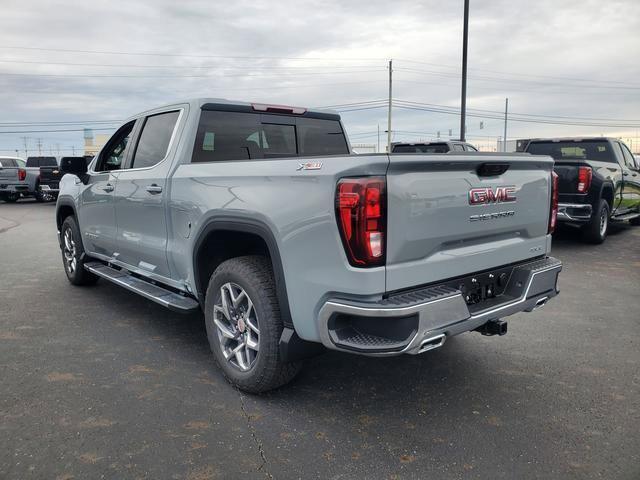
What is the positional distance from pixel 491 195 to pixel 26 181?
23.3 meters

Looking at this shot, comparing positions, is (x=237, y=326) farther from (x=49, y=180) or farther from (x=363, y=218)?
(x=49, y=180)

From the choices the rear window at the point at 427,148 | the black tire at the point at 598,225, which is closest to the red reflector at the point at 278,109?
the black tire at the point at 598,225

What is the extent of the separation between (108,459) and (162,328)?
2207 mm

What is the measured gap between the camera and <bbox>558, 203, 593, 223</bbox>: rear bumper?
854 centimetres

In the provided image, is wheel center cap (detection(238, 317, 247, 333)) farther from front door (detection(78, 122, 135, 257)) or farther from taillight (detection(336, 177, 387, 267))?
front door (detection(78, 122, 135, 257))

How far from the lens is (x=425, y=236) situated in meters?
2.79

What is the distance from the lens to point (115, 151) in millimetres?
5395

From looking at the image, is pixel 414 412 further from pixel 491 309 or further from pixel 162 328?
pixel 162 328

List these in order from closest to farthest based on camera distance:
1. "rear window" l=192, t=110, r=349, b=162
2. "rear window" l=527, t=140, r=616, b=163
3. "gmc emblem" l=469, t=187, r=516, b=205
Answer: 1. "gmc emblem" l=469, t=187, r=516, b=205
2. "rear window" l=192, t=110, r=349, b=162
3. "rear window" l=527, t=140, r=616, b=163

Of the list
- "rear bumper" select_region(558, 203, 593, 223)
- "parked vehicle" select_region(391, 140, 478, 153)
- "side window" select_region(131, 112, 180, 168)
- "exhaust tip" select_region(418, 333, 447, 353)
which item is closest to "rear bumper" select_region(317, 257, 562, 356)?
"exhaust tip" select_region(418, 333, 447, 353)

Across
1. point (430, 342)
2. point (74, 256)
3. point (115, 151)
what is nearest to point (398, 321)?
point (430, 342)

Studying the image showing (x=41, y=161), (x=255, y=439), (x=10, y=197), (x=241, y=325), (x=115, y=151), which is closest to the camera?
(x=255, y=439)

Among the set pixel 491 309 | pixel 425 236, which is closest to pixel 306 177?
pixel 425 236

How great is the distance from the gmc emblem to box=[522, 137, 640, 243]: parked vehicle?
590cm
